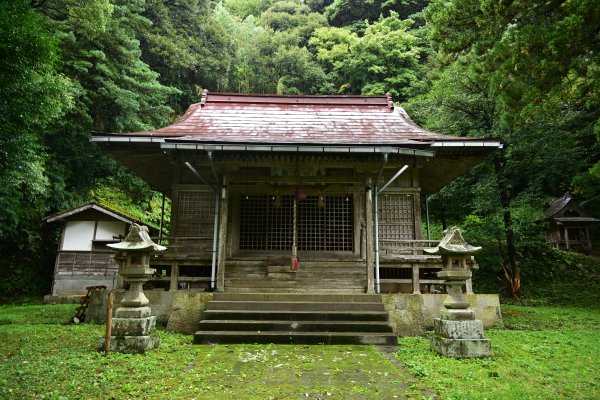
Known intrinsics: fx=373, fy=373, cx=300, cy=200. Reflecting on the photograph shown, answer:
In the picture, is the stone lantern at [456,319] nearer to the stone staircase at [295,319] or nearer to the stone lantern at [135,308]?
the stone staircase at [295,319]

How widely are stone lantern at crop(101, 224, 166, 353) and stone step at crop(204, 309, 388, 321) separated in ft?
4.86

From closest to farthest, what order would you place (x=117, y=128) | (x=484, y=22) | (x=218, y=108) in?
(x=484, y=22), (x=218, y=108), (x=117, y=128)

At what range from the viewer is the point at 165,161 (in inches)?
420

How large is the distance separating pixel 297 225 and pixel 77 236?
11.0 m

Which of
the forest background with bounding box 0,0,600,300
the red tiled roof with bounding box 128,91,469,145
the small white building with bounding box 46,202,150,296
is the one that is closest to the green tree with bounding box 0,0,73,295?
the forest background with bounding box 0,0,600,300

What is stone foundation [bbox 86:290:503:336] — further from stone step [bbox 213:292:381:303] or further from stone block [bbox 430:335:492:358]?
stone block [bbox 430:335:492:358]

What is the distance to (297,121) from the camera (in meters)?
12.2

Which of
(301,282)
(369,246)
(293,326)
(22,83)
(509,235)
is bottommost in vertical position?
(293,326)

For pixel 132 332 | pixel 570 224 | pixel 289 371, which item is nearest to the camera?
pixel 289 371

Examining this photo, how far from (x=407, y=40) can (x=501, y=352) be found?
2867 centimetres

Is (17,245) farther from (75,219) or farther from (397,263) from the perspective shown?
(397,263)

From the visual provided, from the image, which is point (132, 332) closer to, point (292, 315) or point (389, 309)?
point (292, 315)

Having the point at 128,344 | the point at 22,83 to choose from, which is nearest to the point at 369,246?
the point at 128,344

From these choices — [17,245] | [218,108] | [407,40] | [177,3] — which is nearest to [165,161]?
[218,108]
